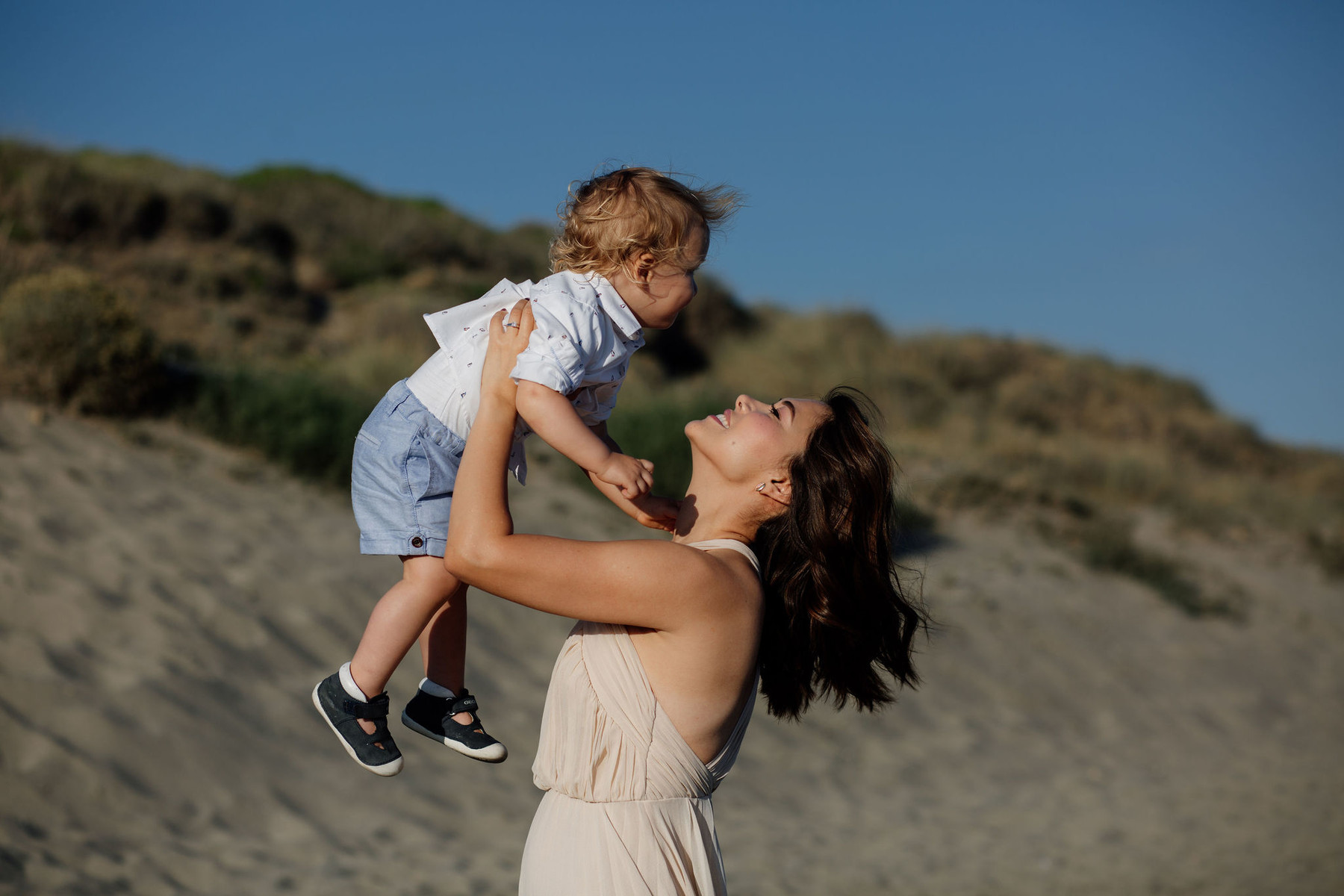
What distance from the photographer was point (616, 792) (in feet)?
6.82

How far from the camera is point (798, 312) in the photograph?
973 inches

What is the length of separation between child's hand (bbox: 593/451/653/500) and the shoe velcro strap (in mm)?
690

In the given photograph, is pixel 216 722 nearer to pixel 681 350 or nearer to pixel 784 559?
pixel 784 559

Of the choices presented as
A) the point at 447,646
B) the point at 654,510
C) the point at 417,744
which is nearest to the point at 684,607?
the point at 654,510

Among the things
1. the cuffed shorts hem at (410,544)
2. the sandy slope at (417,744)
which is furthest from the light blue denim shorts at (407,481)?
the sandy slope at (417,744)

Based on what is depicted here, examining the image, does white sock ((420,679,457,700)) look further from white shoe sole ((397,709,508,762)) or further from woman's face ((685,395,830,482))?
woman's face ((685,395,830,482))

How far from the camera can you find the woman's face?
2193 mm

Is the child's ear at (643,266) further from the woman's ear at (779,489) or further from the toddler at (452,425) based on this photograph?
the woman's ear at (779,489)

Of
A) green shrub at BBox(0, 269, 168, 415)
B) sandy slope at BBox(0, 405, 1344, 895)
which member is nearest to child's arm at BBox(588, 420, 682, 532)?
sandy slope at BBox(0, 405, 1344, 895)

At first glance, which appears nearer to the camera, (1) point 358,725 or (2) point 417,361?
(1) point 358,725

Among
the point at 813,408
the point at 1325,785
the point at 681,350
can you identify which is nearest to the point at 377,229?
the point at 681,350

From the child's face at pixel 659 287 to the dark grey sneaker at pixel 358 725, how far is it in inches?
38.8

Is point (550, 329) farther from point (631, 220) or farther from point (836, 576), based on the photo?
point (836, 576)

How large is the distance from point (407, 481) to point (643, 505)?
49cm
